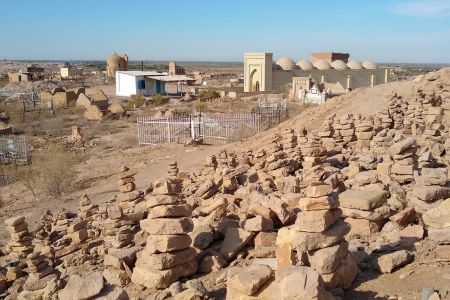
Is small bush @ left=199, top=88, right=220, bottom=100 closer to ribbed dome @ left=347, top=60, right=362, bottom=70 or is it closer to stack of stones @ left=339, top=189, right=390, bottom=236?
ribbed dome @ left=347, top=60, right=362, bottom=70

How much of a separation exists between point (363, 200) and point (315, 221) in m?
1.62

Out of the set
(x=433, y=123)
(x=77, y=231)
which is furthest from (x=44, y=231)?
(x=433, y=123)

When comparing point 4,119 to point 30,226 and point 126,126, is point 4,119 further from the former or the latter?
point 30,226

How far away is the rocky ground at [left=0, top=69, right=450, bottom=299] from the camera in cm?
421

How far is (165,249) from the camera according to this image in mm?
5078

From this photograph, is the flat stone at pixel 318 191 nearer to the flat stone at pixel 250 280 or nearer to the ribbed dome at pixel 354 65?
the flat stone at pixel 250 280

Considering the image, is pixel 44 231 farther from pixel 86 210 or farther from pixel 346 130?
pixel 346 130

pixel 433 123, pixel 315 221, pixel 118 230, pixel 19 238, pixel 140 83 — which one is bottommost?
pixel 19 238

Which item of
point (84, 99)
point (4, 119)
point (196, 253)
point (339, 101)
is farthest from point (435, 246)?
point (84, 99)

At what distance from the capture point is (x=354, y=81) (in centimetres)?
4156

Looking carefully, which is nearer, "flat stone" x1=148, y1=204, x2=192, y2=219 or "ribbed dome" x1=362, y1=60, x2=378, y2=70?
"flat stone" x1=148, y1=204, x2=192, y2=219

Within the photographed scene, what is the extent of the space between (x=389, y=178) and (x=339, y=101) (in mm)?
13770

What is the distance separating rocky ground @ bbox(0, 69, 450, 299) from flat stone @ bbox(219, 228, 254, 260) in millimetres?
15

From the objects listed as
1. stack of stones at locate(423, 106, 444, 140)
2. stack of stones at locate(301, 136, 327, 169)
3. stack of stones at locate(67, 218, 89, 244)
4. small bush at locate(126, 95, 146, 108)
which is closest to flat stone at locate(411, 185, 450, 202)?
stack of stones at locate(301, 136, 327, 169)
